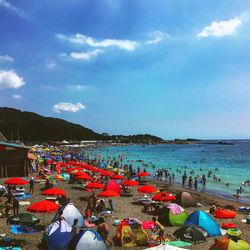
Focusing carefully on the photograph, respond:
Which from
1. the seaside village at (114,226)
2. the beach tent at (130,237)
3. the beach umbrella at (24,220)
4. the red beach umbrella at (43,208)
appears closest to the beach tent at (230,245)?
the seaside village at (114,226)

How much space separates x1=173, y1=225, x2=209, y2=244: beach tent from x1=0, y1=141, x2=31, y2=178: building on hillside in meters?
21.0

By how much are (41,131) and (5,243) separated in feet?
565

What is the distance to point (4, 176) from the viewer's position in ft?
104

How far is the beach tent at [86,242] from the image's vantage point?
11242 mm

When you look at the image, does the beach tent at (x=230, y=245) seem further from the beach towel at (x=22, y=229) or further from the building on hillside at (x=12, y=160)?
the building on hillside at (x=12, y=160)

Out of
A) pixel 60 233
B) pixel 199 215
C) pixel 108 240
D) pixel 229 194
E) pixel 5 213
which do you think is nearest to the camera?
pixel 60 233

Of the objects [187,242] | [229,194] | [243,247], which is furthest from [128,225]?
[229,194]

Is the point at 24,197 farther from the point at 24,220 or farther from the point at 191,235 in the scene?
the point at 191,235

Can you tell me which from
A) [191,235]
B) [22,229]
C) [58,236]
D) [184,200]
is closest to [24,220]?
[22,229]

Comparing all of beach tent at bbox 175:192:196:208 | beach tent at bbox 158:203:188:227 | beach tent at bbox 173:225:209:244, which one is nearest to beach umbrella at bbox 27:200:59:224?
beach tent at bbox 173:225:209:244

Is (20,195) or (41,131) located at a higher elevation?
(41,131)

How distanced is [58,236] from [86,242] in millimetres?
1588

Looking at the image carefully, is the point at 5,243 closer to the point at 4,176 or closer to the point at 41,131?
the point at 4,176

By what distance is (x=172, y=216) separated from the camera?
57.0 feet
